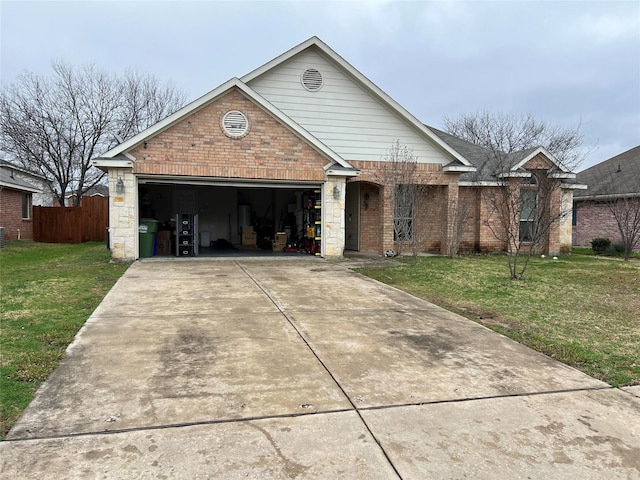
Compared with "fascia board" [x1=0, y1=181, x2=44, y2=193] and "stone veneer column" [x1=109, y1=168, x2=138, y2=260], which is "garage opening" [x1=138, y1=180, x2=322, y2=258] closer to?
"stone veneer column" [x1=109, y1=168, x2=138, y2=260]

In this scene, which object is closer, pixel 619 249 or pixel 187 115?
pixel 187 115

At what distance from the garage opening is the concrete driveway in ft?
29.2

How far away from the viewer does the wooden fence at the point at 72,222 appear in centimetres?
2334

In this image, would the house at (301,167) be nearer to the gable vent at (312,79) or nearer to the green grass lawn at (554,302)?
the gable vent at (312,79)

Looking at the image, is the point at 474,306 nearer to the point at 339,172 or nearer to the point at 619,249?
the point at 339,172

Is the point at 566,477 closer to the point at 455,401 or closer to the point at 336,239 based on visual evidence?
the point at 455,401

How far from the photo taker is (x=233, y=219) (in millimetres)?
21266

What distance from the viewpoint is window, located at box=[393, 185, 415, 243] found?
14997mm

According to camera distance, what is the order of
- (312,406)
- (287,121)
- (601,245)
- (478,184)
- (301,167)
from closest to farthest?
(312,406) < (287,121) < (301,167) < (478,184) < (601,245)

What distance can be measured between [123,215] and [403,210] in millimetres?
8563

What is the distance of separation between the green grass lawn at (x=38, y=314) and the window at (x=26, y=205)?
1245 cm

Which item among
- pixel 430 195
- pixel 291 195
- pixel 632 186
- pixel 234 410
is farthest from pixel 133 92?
pixel 234 410

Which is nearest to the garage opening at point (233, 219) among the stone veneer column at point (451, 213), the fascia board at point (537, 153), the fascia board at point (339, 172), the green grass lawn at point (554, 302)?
the fascia board at point (339, 172)

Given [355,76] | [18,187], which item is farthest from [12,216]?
[355,76]
